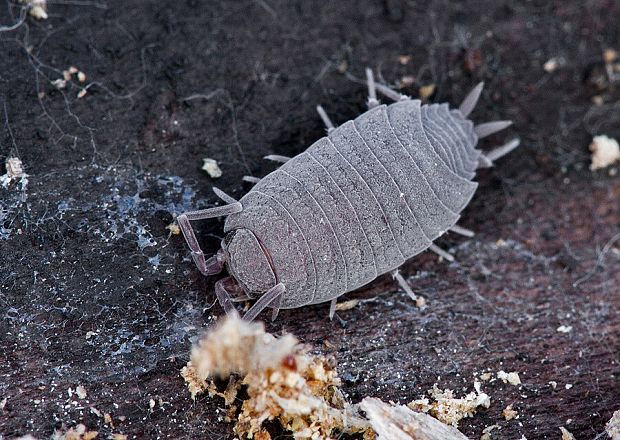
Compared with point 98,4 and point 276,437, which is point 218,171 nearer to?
point 98,4

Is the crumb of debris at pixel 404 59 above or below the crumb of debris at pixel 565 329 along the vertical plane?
above

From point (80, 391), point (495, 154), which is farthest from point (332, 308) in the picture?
point (495, 154)

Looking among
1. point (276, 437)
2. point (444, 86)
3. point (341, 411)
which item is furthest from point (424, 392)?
point (444, 86)

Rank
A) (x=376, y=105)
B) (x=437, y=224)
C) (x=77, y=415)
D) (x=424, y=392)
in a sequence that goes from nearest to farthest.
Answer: (x=77, y=415), (x=424, y=392), (x=437, y=224), (x=376, y=105)

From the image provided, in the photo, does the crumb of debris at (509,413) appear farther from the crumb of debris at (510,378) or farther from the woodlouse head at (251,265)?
the woodlouse head at (251,265)

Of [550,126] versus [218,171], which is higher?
[550,126]

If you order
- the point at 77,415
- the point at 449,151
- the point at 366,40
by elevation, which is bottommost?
the point at 77,415

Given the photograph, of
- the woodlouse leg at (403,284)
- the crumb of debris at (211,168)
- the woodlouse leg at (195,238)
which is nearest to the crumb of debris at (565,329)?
the woodlouse leg at (403,284)

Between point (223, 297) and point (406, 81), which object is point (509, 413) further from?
point (406, 81)
